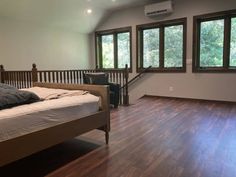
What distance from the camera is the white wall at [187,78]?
5086 millimetres

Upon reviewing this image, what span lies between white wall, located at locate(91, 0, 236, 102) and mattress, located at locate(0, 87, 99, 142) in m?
3.80

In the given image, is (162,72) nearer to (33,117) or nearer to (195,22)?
(195,22)

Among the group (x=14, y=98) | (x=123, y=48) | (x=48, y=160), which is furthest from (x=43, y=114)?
(x=123, y=48)

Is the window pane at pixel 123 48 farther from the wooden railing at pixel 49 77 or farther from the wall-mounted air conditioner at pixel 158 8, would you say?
the wooden railing at pixel 49 77

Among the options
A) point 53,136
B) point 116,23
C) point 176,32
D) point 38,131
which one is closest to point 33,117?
point 38,131

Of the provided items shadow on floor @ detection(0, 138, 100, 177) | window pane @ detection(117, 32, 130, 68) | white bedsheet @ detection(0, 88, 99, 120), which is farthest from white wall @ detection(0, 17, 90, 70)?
shadow on floor @ detection(0, 138, 100, 177)

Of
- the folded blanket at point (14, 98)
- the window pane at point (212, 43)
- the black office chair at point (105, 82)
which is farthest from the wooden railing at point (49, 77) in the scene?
the folded blanket at point (14, 98)

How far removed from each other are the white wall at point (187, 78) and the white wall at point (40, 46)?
5.61 ft

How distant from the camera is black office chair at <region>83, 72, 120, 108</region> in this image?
4.89m

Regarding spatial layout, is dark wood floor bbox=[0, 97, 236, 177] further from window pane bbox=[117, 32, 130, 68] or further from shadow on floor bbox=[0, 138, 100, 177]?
window pane bbox=[117, 32, 130, 68]

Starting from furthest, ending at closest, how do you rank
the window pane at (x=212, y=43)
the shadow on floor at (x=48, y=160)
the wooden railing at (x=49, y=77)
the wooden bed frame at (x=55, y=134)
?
the window pane at (x=212, y=43)
the wooden railing at (x=49, y=77)
the shadow on floor at (x=48, y=160)
the wooden bed frame at (x=55, y=134)

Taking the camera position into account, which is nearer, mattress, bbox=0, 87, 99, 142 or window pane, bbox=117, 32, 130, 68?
mattress, bbox=0, 87, 99, 142

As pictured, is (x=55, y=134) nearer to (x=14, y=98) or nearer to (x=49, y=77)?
(x=14, y=98)

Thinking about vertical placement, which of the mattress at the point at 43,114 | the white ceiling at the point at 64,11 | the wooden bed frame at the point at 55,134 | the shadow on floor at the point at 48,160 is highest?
the white ceiling at the point at 64,11
